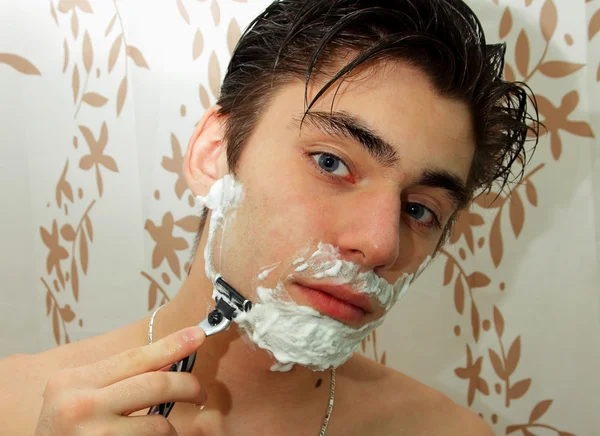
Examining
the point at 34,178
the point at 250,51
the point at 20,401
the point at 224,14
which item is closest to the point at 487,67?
the point at 250,51

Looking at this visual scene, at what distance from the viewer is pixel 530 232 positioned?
3.55 ft

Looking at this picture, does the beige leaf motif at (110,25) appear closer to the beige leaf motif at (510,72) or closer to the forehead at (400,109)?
the forehead at (400,109)

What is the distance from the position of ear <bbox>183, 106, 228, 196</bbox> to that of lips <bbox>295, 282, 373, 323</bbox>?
8.9 inches

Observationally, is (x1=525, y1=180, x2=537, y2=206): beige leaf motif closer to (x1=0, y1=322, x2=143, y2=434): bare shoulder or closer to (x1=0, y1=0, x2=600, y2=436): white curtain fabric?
(x1=0, y1=0, x2=600, y2=436): white curtain fabric

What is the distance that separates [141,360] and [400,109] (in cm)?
45

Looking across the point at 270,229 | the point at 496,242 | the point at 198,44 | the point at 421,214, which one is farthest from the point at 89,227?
the point at 496,242

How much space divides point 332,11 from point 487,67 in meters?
0.27

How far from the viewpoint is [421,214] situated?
763mm

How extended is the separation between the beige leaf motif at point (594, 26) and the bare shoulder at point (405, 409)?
80 centimetres

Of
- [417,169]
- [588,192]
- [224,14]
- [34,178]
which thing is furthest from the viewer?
[34,178]

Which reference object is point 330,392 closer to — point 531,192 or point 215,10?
point 531,192

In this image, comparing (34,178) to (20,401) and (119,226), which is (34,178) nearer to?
(119,226)

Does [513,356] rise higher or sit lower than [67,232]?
higher

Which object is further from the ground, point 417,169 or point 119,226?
point 417,169
